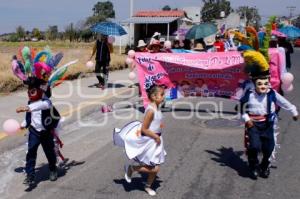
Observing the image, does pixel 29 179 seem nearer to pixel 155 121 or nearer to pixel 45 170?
pixel 45 170

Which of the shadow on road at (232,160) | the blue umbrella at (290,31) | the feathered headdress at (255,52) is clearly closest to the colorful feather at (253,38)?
the feathered headdress at (255,52)

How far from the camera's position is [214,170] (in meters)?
6.39

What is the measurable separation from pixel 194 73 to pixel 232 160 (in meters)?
3.61

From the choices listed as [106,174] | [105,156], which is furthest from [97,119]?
[106,174]

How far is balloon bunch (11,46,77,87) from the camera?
5.66m

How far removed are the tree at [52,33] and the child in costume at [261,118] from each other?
129ft

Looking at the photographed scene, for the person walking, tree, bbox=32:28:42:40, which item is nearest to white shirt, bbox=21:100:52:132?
the person walking

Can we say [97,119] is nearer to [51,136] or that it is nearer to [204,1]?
[51,136]

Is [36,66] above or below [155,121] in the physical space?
above

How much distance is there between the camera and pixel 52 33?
150 ft

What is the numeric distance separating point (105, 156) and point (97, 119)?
2933 millimetres

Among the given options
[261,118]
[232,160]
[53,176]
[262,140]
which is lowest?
[232,160]

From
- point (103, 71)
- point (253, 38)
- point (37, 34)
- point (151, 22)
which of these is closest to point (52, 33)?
point (37, 34)

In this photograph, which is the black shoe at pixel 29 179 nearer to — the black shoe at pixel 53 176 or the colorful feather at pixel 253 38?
the black shoe at pixel 53 176
